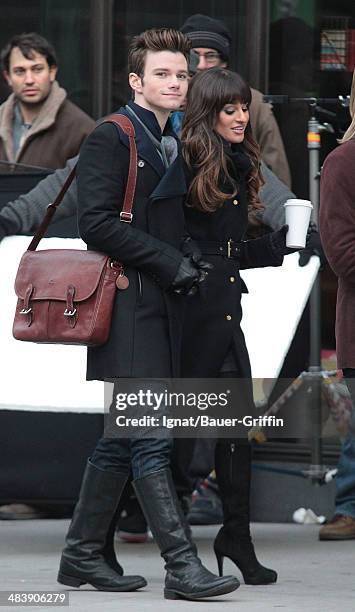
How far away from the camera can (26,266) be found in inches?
244

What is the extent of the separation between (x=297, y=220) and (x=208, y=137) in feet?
1.60

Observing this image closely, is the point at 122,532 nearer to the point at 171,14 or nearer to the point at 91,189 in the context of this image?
the point at 91,189

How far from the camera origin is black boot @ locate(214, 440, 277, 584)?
20.6ft

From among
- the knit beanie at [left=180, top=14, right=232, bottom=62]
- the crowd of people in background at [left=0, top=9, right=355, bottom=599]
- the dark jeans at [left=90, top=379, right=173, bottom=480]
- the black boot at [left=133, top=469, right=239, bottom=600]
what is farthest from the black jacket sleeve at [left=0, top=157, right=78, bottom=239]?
the black boot at [left=133, top=469, right=239, bottom=600]

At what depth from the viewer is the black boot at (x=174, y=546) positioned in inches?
225

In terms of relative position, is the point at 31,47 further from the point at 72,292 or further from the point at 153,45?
the point at 72,292

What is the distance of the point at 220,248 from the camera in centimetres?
637

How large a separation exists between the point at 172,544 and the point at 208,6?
4337mm

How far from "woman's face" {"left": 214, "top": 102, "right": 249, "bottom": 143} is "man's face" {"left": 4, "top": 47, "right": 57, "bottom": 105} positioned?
2448 mm

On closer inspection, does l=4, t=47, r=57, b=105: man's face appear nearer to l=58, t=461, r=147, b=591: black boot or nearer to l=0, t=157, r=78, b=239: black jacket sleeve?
l=0, t=157, r=78, b=239: black jacket sleeve

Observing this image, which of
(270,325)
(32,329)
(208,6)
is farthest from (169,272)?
(208,6)

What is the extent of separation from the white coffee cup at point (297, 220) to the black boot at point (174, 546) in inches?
39.0

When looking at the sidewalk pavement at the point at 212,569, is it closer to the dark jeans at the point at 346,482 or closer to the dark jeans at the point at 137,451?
the dark jeans at the point at 346,482

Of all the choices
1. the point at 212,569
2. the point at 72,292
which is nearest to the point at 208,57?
the point at 72,292
